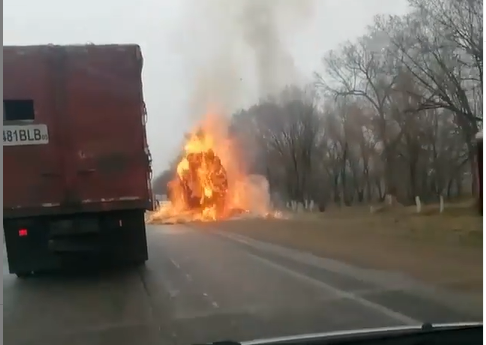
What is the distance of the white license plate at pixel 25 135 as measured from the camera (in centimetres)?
397

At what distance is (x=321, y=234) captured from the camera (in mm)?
5477

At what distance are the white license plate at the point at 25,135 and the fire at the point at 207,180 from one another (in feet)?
3.20

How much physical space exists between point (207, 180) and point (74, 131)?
42.0 inches

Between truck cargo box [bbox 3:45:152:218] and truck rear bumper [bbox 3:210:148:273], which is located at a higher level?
truck cargo box [bbox 3:45:152:218]

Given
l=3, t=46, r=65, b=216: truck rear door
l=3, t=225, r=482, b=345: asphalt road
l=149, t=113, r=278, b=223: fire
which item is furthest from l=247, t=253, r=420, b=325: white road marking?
l=3, t=46, r=65, b=216: truck rear door

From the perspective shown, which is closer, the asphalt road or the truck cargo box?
the asphalt road

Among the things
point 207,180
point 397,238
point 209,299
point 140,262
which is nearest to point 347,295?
point 209,299

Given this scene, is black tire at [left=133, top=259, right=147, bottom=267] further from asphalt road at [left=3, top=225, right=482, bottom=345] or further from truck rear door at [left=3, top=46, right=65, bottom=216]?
truck rear door at [left=3, top=46, right=65, bottom=216]

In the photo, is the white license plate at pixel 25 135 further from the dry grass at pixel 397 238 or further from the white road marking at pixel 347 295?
the white road marking at pixel 347 295

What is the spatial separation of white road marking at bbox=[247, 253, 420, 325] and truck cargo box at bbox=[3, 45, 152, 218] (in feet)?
3.77

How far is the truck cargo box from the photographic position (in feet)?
13.7

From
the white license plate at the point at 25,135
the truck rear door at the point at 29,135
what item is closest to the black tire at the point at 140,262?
the truck rear door at the point at 29,135

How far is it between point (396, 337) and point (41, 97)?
9.64 ft

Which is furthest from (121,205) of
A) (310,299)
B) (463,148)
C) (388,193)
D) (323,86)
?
(463,148)
